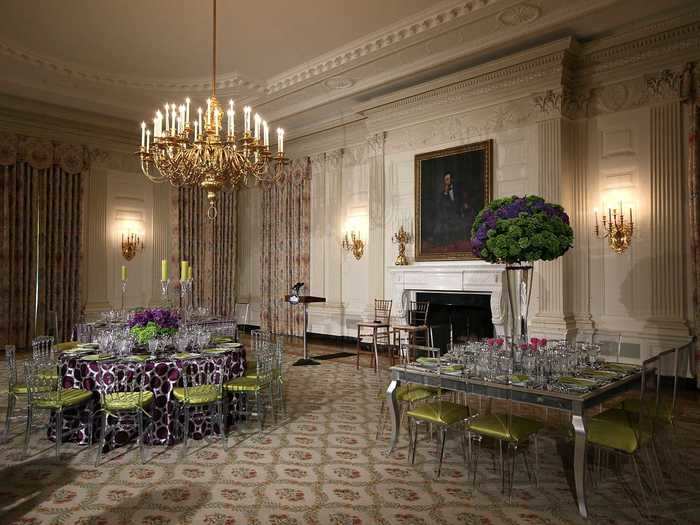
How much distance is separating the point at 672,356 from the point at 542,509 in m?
1.29

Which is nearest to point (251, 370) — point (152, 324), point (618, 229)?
point (152, 324)

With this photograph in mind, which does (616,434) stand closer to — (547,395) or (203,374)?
(547,395)

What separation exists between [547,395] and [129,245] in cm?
953

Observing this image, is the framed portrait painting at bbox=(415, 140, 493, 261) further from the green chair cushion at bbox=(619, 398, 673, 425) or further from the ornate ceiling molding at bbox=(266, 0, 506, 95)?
the green chair cushion at bbox=(619, 398, 673, 425)

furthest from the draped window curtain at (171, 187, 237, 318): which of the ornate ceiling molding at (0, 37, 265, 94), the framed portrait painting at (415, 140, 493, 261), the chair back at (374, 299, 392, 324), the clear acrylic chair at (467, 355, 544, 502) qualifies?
the clear acrylic chair at (467, 355, 544, 502)

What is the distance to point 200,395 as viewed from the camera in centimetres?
407

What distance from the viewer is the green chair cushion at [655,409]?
3.12 meters

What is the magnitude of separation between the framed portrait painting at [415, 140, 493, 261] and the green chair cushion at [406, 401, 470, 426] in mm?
4247

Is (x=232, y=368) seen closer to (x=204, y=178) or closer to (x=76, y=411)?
(x=76, y=411)

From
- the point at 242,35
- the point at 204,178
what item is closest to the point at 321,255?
the point at 242,35

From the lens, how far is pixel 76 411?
169 inches

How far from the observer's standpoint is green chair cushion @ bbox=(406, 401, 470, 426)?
11.6 ft

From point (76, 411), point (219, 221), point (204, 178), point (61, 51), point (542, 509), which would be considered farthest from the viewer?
point (219, 221)

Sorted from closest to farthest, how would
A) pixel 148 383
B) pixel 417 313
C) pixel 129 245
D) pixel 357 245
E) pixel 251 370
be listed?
pixel 148 383, pixel 251 370, pixel 417 313, pixel 357 245, pixel 129 245
